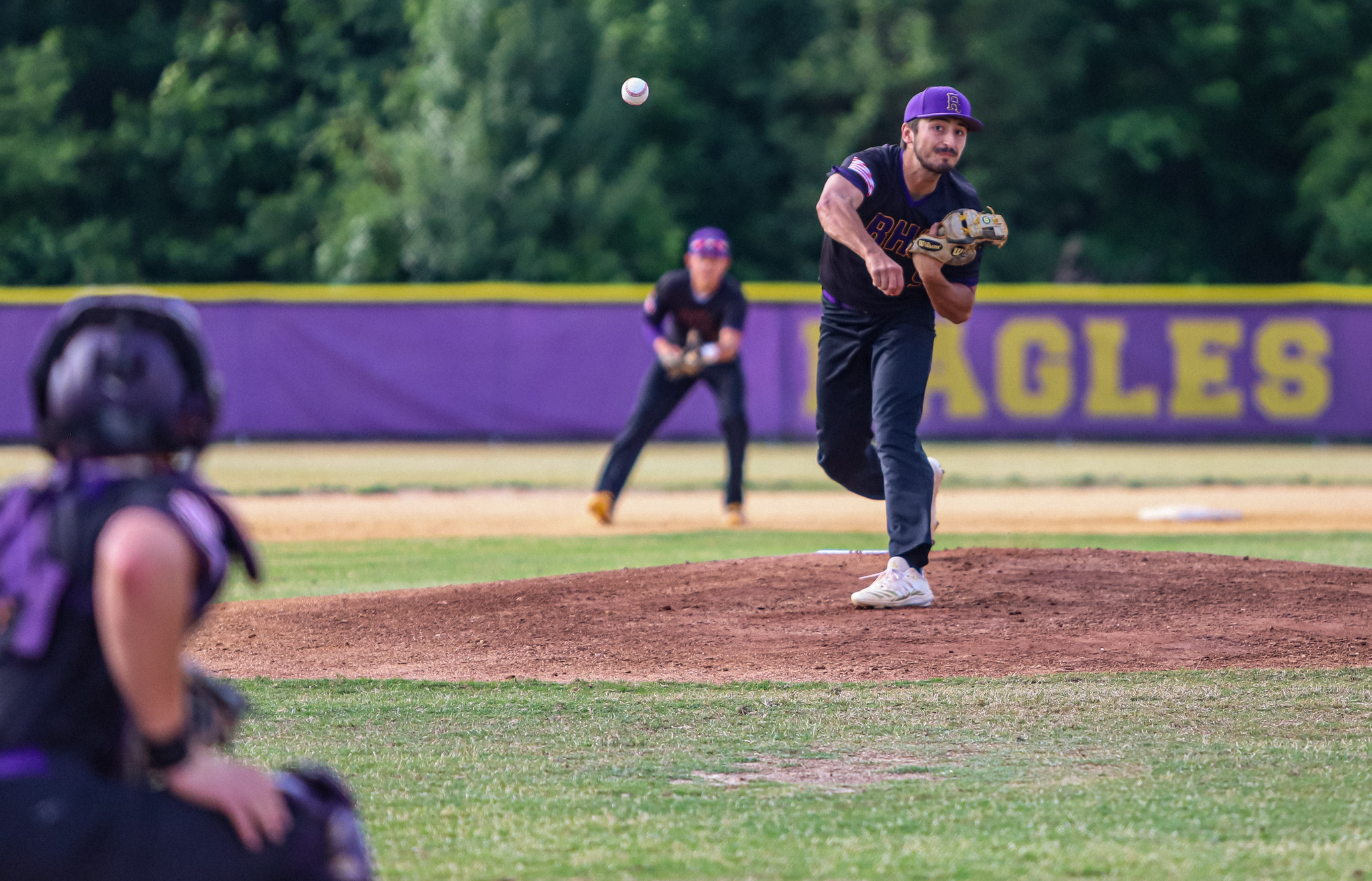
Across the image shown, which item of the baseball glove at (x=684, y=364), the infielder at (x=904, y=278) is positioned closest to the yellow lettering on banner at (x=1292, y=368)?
the baseball glove at (x=684, y=364)

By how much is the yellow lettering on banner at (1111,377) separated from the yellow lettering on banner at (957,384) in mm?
1421

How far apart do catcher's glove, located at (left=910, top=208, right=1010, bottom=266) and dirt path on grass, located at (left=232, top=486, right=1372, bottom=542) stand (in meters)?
5.04

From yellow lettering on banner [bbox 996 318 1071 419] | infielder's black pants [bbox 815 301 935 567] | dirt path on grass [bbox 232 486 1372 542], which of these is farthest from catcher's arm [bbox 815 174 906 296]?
yellow lettering on banner [bbox 996 318 1071 419]

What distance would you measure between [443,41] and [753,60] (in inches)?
307

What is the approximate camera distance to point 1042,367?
67.2 ft

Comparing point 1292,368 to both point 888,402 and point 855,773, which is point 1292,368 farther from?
point 855,773

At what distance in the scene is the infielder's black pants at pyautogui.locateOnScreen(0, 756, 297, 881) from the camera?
205 centimetres

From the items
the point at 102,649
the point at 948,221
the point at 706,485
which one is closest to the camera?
the point at 102,649

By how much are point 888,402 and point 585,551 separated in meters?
4.05

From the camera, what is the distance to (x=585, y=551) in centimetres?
1028

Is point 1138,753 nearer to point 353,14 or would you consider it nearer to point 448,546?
point 448,546

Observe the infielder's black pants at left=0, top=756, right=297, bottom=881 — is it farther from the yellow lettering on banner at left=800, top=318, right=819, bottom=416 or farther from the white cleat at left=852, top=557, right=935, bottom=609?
the yellow lettering on banner at left=800, top=318, right=819, bottom=416

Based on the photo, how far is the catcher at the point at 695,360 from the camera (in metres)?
11.4

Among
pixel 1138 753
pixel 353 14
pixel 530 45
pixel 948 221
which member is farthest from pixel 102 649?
pixel 353 14
